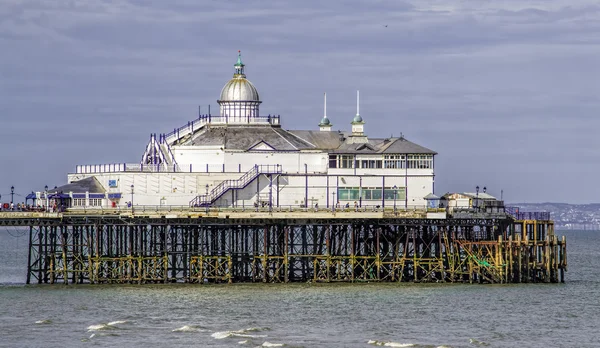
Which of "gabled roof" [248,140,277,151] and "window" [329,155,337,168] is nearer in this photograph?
"window" [329,155,337,168]

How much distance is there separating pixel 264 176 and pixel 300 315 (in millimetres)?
26327

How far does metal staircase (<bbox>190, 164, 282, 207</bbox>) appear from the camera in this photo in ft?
315

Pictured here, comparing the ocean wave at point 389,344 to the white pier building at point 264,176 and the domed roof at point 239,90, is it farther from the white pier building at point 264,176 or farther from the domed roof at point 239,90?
the domed roof at point 239,90

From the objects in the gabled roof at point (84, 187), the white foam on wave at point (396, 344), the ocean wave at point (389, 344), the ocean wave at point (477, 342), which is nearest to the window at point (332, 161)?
the gabled roof at point (84, 187)

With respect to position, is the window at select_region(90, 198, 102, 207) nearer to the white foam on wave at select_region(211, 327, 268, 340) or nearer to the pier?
the pier

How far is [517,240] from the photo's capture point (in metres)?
89.2

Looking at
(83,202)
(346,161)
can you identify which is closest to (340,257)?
(346,161)

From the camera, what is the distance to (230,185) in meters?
96.7

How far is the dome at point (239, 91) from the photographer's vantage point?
10625 cm

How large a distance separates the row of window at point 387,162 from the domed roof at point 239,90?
11.1m

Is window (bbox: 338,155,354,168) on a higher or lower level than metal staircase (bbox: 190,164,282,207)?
higher

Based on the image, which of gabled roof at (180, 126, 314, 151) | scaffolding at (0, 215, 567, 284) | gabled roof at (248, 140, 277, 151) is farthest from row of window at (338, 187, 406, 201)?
gabled roof at (248, 140, 277, 151)

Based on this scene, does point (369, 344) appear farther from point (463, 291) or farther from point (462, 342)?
point (463, 291)

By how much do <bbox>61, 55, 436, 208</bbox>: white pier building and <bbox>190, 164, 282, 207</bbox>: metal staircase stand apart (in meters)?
0.07
